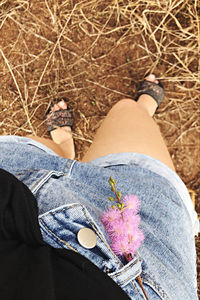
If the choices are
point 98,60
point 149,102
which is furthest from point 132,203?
point 98,60

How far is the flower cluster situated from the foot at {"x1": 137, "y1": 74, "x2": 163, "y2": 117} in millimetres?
798

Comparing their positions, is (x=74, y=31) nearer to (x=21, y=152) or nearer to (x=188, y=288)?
(x=21, y=152)

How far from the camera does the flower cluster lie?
0.66 meters

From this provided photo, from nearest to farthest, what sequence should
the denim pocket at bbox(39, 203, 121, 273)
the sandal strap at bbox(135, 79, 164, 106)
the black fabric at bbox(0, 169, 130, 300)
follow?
the black fabric at bbox(0, 169, 130, 300)
the denim pocket at bbox(39, 203, 121, 273)
the sandal strap at bbox(135, 79, 164, 106)

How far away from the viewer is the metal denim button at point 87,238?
0.64 metres

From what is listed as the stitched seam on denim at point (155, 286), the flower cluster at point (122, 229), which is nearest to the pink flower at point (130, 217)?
the flower cluster at point (122, 229)

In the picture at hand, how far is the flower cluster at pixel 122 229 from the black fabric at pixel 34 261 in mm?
83

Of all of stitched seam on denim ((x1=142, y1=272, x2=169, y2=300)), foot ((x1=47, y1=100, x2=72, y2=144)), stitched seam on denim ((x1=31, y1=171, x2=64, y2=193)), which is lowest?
stitched seam on denim ((x1=142, y1=272, x2=169, y2=300))

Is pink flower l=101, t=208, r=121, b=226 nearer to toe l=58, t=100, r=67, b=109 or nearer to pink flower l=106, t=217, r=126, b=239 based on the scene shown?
pink flower l=106, t=217, r=126, b=239

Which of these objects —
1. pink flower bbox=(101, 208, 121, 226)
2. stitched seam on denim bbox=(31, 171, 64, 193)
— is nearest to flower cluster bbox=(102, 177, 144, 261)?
pink flower bbox=(101, 208, 121, 226)

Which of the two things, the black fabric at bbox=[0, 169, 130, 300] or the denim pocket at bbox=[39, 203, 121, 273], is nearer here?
the black fabric at bbox=[0, 169, 130, 300]

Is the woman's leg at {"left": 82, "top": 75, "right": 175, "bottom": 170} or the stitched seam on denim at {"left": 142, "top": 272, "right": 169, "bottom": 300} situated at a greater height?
the woman's leg at {"left": 82, "top": 75, "right": 175, "bottom": 170}

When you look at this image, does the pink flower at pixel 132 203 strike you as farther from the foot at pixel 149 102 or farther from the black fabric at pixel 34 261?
the foot at pixel 149 102

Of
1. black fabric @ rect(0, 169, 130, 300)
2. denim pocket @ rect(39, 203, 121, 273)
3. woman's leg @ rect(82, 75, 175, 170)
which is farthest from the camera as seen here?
woman's leg @ rect(82, 75, 175, 170)
